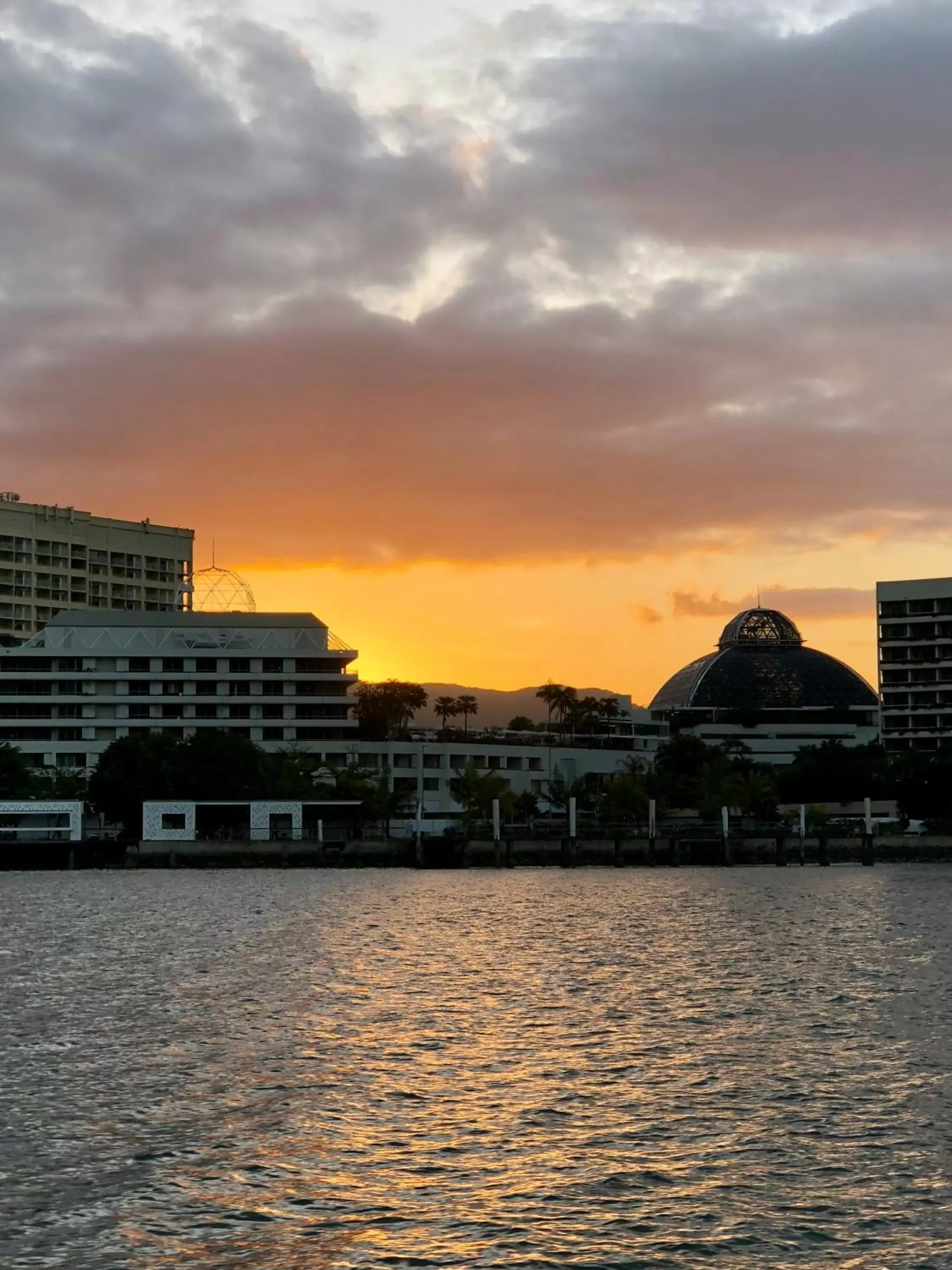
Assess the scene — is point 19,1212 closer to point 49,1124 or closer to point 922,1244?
point 49,1124

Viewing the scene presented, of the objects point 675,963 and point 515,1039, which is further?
point 675,963

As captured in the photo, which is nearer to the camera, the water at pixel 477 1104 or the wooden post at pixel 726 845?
the water at pixel 477 1104

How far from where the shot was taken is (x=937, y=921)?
332 ft

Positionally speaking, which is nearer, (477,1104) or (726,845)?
(477,1104)

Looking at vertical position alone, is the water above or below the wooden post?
below

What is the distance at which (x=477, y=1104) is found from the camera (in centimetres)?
3859

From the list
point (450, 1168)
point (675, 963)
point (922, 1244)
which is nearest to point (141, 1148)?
point (450, 1168)

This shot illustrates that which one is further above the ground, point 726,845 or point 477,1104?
point 726,845

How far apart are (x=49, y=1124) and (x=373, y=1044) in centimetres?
1363

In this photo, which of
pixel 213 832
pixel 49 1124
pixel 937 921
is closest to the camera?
pixel 49 1124

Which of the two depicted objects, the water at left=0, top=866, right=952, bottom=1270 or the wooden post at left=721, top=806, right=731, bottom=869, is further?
the wooden post at left=721, top=806, right=731, bottom=869

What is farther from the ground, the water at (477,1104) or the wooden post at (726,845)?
the wooden post at (726,845)

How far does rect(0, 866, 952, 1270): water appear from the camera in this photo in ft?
89.2

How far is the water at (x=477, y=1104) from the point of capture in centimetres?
2719
